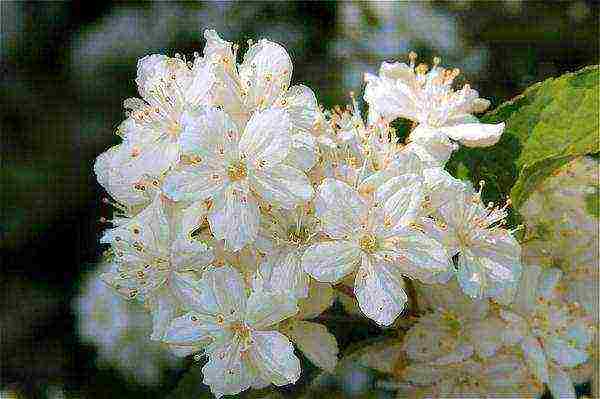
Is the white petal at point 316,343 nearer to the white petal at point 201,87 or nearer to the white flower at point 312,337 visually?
the white flower at point 312,337

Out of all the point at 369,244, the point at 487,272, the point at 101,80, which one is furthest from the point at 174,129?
the point at 101,80

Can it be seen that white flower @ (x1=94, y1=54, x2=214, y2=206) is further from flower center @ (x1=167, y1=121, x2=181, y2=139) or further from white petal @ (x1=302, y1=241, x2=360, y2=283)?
white petal @ (x1=302, y1=241, x2=360, y2=283)

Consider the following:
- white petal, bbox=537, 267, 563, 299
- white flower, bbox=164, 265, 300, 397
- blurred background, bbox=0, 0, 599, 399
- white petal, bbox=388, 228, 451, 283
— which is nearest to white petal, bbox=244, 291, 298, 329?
white flower, bbox=164, 265, 300, 397

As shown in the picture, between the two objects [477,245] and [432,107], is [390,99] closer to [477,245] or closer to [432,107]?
[432,107]

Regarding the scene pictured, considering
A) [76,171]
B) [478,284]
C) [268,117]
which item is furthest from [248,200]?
[76,171]

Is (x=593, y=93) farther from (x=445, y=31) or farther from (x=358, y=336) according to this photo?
(x=445, y=31)

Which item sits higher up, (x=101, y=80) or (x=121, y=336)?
(x=101, y=80)
